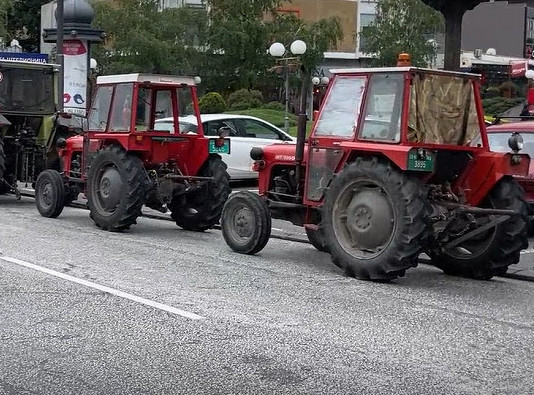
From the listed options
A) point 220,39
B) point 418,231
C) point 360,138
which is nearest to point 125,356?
point 418,231

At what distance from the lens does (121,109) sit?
542 inches

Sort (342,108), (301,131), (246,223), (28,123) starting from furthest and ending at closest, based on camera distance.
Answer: (28,123) → (246,223) → (301,131) → (342,108)

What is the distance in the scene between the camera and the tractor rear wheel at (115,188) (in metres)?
13.2

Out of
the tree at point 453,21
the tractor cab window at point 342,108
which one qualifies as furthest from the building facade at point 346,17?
the tractor cab window at point 342,108

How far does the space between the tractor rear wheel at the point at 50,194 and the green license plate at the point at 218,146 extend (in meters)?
2.59

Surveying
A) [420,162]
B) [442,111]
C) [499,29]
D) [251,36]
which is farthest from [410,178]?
[499,29]

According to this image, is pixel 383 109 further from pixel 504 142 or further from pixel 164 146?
pixel 504 142

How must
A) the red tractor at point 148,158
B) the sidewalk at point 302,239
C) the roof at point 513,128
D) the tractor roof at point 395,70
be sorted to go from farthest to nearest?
the roof at point 513,128
the red tractor at point 148,158
the sidewalk at point 302,239
the tractor roof at point 395,70

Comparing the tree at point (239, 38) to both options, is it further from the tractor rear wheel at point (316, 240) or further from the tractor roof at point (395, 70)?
the tractor roof at point (395, 70)

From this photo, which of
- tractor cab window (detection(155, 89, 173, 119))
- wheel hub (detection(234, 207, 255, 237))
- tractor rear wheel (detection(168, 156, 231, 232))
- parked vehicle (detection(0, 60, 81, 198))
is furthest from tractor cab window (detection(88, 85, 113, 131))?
wheel hub (detection(234, 207, 255, 237))

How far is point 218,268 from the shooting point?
34.9ft

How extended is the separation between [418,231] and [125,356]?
3.71 m

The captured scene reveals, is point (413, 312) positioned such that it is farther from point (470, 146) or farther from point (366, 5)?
point (366, 5)

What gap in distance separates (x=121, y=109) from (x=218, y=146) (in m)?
1.45
